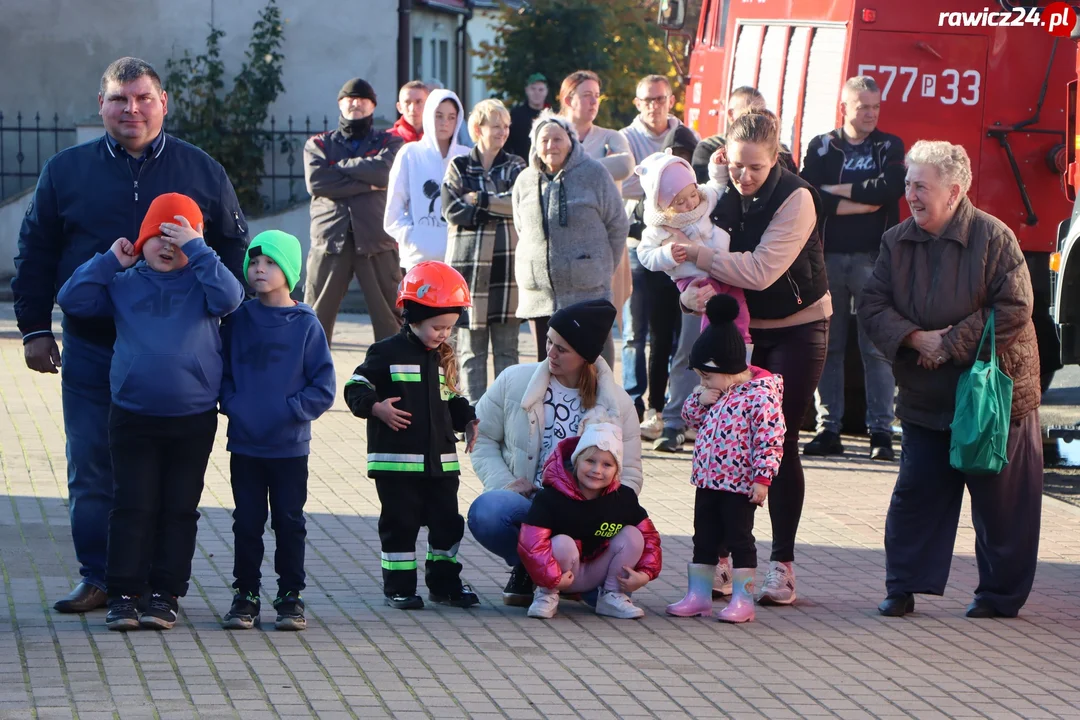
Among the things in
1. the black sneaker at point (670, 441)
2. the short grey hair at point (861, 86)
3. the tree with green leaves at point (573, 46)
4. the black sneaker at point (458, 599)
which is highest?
the tree with green leaves at point (573, 46)

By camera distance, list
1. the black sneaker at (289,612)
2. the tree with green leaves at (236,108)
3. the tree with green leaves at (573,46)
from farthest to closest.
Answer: the tree with green leaves at (573,46) → the tree with green leaves at (236,108) → the black sneaker at (289,612)

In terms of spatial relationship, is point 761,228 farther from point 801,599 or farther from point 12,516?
point 12,516

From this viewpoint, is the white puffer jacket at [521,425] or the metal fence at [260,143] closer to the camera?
the white puffer jacket at [521,425]

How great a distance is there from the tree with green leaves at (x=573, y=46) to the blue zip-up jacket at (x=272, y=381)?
60.7ft

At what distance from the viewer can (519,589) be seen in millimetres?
6707

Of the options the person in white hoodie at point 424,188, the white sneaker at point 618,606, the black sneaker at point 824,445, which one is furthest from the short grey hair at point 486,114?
the white sneaker at point 618,606

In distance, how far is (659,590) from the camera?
7.08m

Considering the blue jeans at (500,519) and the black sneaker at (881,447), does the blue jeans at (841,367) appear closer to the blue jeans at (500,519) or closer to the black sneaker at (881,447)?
the black sneaker at (881,447)

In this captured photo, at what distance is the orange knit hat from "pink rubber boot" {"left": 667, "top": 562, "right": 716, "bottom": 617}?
2.23 m

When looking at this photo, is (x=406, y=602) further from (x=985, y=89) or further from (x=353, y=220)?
(x=985, y=89)

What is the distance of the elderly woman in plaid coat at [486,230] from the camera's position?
10.4 meters

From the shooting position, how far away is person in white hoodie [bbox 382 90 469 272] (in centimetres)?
1105

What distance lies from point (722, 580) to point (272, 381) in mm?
1993

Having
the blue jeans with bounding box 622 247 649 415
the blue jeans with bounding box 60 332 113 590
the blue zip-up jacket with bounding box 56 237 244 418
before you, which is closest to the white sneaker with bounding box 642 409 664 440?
the blue jeans with bounding box 622 247 649 415
